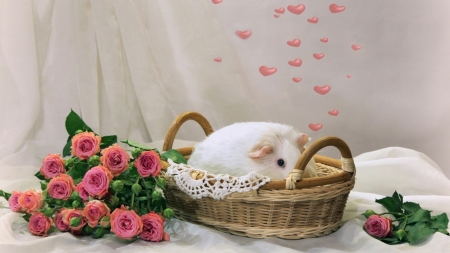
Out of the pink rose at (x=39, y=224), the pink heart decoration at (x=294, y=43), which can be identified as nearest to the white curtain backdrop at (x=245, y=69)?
the pink heart decoration at (x=294, y=43)

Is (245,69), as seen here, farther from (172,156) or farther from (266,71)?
(172,156)

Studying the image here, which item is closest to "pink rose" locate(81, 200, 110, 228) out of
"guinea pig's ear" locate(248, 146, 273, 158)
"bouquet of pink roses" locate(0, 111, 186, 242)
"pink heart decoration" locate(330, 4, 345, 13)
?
"bouquet of pink roses" locate(0, 111, 186, 242)

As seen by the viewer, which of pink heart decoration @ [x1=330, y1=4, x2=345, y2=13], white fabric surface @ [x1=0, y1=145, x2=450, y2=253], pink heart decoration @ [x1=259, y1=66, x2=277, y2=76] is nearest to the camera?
white fabric surface @ [x1=0, y1=145, x2=450, y2=253]

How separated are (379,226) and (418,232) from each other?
112 mm

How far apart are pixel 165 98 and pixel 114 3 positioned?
0.54 meters

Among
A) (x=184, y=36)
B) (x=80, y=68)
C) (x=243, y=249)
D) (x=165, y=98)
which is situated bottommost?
(x=243, y=249)

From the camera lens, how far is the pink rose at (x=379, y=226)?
58.1 inches

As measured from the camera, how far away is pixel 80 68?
227 cm

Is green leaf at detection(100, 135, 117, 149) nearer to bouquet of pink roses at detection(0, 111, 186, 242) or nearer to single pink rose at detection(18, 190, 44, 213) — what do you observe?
bouquet of pink roses at detection(0, 111, 186, 242)

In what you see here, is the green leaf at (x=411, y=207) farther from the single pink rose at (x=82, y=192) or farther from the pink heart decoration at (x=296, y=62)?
A: the pink heart decoration at (x=296, y=62)

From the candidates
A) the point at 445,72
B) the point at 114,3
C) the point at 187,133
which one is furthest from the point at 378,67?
the point at 114,3

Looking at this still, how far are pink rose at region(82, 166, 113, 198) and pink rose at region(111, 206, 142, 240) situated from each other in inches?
3.1

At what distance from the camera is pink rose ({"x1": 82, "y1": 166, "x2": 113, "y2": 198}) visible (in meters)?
1.36

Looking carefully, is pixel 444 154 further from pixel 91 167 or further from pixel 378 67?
pixel 91 167
